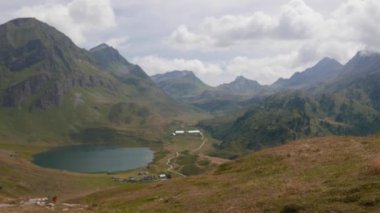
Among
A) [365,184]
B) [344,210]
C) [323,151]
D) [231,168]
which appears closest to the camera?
[344,210]

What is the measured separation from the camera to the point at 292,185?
1615 inches

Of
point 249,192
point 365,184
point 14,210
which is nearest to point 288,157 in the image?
point 249,192

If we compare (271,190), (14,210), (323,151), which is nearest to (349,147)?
(323,151)

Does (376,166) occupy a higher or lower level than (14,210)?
higher

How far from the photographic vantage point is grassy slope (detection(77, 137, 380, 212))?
108ft

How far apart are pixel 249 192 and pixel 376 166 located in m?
11.4

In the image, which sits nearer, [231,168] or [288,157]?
[288,157]

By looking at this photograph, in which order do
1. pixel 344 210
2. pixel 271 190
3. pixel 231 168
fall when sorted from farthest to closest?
pixel 231 168, pixel 271 190, pixel 344 210

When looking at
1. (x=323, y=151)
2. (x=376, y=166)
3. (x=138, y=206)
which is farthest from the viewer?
(x=323, y=151)

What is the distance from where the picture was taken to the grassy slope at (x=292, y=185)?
32.9 metres

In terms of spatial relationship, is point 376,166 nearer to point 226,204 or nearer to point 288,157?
point 226,204

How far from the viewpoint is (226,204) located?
129 ft

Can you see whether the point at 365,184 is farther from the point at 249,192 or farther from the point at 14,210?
the point at 14,210

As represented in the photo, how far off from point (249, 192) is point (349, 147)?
69.8 ft
